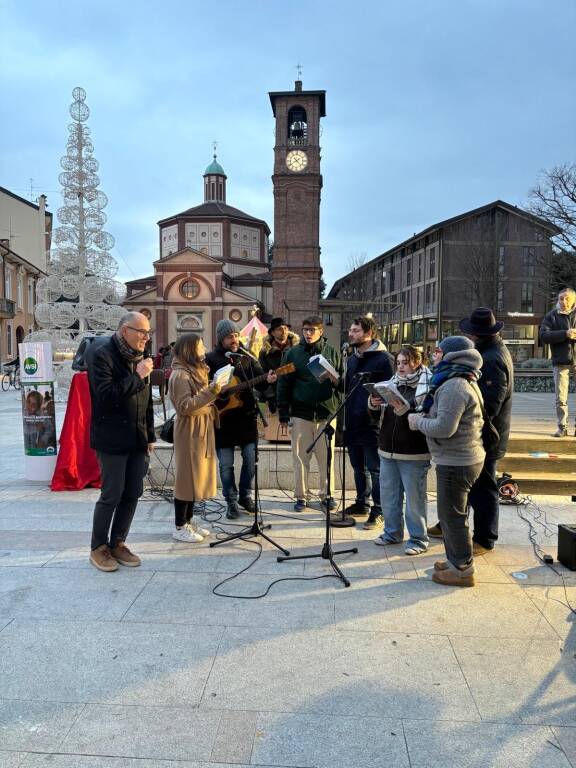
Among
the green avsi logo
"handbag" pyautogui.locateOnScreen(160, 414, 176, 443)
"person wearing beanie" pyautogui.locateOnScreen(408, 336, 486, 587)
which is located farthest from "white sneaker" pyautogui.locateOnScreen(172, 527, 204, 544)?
the green avsi logo

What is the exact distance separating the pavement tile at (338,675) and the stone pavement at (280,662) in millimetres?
11

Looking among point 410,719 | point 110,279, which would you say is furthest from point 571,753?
point 110,279

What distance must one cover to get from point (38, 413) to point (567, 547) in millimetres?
6112

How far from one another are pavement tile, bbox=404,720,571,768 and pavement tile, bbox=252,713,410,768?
0.08 meters

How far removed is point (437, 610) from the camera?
373 cm

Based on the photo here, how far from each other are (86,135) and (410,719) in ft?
71.7

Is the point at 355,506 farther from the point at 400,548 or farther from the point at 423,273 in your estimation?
the point at 423,273

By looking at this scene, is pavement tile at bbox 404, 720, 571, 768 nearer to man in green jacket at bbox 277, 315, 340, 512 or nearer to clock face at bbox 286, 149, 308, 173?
man in green jacket at bbox 277, 315, 340, 512

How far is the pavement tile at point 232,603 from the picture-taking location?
3557mm

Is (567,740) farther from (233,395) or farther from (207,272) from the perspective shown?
(207,272)

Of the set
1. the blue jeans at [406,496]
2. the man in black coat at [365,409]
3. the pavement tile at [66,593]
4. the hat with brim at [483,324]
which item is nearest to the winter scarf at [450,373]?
the hat with brim at [483,324]

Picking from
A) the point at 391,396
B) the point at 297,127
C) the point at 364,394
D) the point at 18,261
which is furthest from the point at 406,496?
the point at 18,261

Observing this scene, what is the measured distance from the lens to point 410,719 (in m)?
2.59

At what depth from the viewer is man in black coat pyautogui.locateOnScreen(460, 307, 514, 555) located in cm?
461
